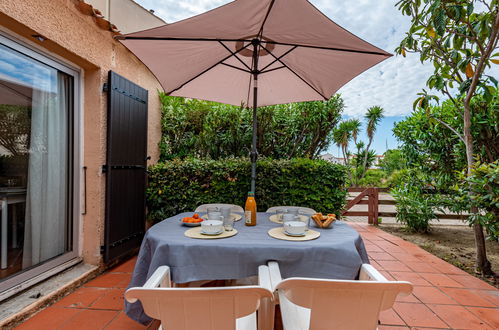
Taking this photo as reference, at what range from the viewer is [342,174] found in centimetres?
361

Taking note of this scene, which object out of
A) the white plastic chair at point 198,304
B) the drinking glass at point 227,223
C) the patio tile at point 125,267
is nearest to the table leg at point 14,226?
the patio tile at point 125,267

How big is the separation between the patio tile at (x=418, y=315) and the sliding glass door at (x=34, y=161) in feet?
10.2

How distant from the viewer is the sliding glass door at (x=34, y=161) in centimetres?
196

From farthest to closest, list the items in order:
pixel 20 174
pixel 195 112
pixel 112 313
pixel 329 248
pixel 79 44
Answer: pixel 195 112, pixel 79 44, pixel 20 174, pixel 112 313, pixel 329 248

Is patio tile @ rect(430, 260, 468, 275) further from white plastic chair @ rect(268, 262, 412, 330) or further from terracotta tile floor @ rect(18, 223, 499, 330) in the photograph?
white plastic chair @ rect(268, 262, 412, 330)

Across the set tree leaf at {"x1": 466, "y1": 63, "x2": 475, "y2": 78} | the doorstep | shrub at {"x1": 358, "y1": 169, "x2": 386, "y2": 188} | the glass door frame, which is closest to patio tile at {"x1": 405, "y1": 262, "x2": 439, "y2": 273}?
tree leaf at {"x1": 466, "y1": 63, "x2": 475, "y2": 78}

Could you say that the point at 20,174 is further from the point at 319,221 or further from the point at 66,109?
the point at 319,221

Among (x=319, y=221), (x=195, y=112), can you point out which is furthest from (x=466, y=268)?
(x=195, y=112)

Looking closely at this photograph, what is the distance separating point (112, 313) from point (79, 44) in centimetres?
242

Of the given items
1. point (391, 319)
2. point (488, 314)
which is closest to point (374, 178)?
point (488, 314)

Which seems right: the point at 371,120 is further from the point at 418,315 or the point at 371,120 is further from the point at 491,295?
the point at 418,315

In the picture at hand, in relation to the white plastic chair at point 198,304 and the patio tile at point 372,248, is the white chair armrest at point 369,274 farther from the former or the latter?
the patio tile at point 372,248

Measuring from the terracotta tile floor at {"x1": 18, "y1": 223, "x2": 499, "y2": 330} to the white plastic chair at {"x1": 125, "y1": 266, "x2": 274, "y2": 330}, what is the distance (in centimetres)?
113

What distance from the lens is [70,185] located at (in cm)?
258
